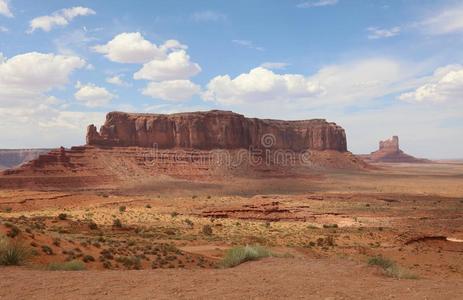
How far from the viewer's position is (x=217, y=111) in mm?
100125

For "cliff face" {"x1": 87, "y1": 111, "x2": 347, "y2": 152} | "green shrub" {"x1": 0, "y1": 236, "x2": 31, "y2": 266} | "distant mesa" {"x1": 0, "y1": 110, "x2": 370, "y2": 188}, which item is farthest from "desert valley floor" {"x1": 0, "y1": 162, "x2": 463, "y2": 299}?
"cliff face" {"x1": 87, "y1": 111, "x2": 347, "y2": 152}

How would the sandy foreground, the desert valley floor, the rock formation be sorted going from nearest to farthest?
the sandy foreground
the desert valley floor
the rock formation

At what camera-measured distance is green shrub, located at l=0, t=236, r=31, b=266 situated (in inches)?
420

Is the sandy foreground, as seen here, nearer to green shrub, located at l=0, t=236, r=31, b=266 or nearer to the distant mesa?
green shrub, located at l=0, t=236, r=31, b=266

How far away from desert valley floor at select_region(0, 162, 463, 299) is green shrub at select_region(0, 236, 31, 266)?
409mm

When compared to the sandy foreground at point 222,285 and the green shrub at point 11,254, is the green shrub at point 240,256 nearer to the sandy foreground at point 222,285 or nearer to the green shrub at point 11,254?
the sandy foreground at point 222,285

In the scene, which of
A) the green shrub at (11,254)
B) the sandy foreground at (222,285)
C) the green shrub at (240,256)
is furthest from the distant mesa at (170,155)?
the sandy foreground at (222,285)

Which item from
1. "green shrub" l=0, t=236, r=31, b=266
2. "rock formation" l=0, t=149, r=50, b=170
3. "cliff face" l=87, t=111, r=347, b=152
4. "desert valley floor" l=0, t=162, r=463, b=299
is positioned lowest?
"desert valley floor" l=0, t=162, r=463, b=299

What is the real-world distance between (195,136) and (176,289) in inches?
3351

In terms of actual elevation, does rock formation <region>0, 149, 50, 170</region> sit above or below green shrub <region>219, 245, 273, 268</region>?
above

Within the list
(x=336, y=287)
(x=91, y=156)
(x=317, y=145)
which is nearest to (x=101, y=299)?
(x=336, y=287)

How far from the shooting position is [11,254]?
1076 centimetres

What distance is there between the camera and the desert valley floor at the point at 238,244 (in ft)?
27.7

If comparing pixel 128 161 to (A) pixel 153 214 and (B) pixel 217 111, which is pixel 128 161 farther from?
(A) pixel 153 214
